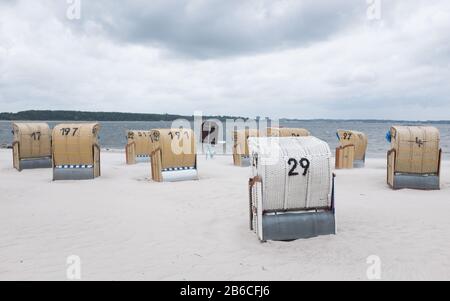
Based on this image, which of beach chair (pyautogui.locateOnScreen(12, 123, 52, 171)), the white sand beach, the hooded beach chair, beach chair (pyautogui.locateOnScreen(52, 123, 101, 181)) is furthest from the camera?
the hooded beach chair

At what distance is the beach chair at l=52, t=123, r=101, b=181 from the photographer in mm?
14586

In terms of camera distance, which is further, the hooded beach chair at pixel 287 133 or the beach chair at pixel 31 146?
the hooded beach chair at pixel 287 133

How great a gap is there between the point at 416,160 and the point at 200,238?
8.40m

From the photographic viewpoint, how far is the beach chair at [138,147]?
72.7 ft

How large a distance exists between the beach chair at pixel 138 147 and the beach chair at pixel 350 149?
1073cm

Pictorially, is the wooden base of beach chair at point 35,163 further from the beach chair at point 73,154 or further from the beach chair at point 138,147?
the beach chair at point 138,147

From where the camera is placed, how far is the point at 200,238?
719 cm

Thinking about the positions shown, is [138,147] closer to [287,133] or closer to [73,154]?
[73,154]

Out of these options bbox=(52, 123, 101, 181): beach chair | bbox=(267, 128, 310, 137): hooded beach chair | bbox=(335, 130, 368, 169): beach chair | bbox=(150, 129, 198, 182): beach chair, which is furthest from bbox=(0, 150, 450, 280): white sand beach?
bbox=(267, 128, 310, 137): hooded beach chair

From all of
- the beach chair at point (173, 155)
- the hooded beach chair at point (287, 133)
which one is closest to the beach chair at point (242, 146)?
the hooded beach chair at point (287, 133)

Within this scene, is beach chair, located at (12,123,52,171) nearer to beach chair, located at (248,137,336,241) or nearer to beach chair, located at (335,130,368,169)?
beach chair, located at (335,130,368,169)

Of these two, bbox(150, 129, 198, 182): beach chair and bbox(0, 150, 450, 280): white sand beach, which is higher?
bbox(150, 129, 198, 182): beach chair

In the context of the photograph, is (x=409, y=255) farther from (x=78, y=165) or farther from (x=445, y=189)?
(x=78, y=165)

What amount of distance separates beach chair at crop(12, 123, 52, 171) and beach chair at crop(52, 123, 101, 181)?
4169mm
